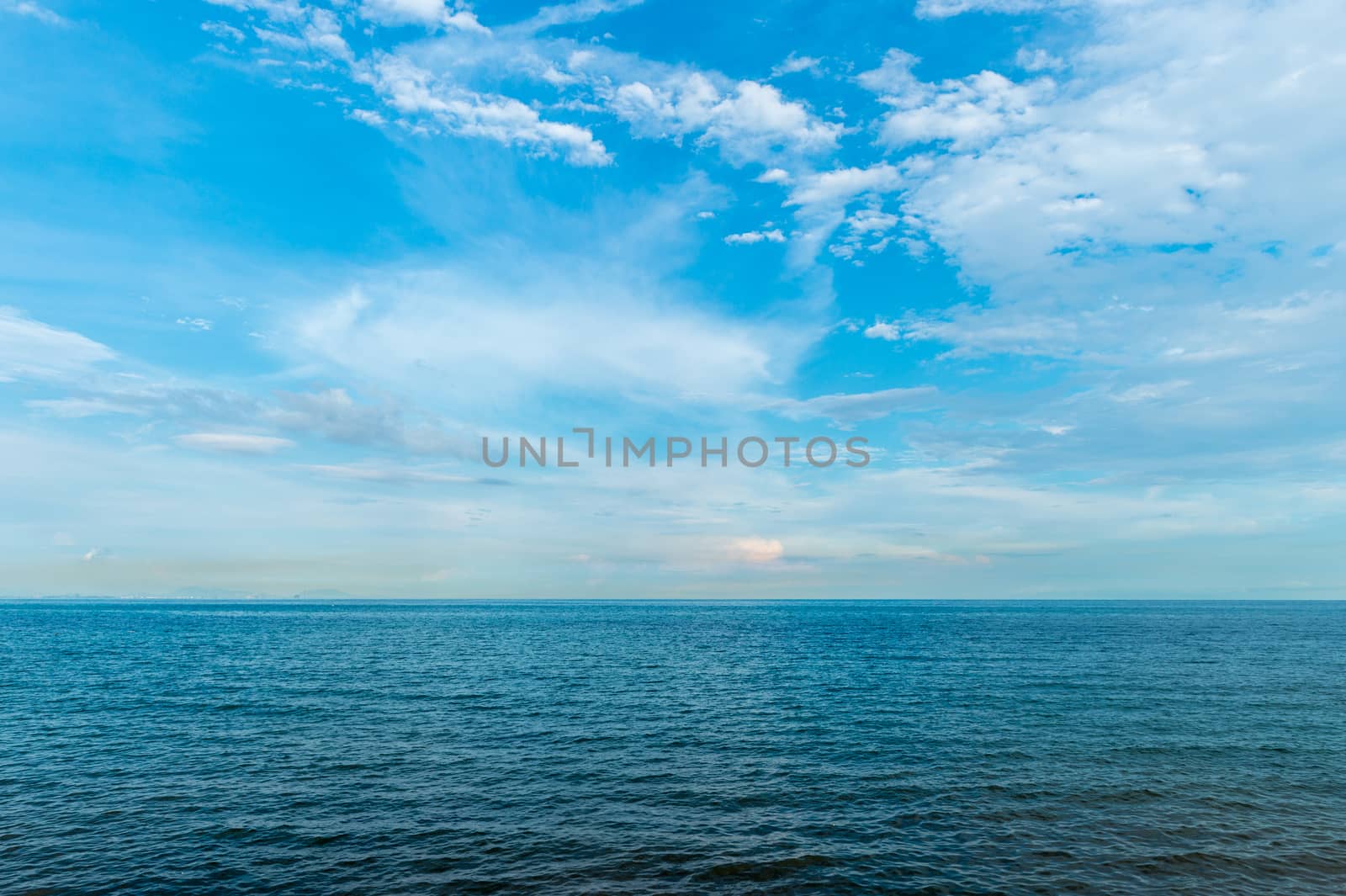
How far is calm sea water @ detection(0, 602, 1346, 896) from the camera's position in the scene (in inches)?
942

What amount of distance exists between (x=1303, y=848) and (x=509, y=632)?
124046 mm

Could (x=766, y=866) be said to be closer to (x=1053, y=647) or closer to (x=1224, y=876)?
(x=1224, y=876)

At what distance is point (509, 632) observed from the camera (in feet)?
443

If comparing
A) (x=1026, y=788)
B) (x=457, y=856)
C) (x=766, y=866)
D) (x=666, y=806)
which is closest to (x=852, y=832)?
(x=766, y=866)

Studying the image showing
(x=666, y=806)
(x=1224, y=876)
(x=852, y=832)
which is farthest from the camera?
(x=666, y=806)

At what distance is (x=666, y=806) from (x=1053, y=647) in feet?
283

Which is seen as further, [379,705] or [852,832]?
[379,705]

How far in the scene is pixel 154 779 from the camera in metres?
33.9

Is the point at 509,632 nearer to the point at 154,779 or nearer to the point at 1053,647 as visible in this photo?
the point at 1053,647

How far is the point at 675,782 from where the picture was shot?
33562 mm

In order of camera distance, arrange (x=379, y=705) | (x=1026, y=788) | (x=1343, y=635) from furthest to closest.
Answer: (x=1343, y=635) < (x=379, y=705) < (x=1026, y=788)

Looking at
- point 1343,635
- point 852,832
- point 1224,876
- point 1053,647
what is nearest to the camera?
point 1224,876

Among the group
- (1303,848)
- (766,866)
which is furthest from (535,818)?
(1303,848)

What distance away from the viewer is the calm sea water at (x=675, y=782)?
78.5 ft
